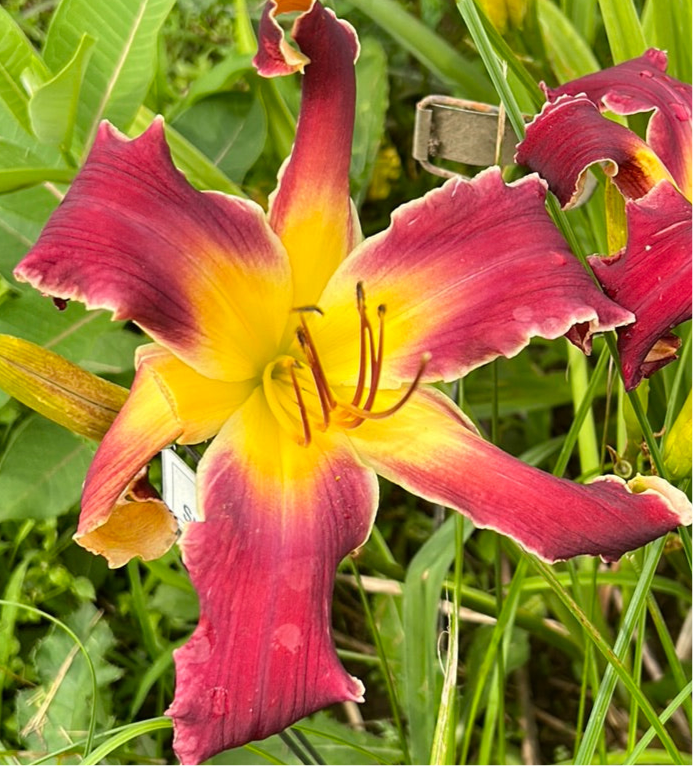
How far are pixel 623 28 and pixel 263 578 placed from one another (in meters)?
0.66

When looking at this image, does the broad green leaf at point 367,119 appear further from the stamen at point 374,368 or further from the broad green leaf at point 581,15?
the stamen at point 374,368

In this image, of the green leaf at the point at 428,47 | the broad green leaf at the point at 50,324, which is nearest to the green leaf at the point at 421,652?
the broad green leaf at the point at 50,324

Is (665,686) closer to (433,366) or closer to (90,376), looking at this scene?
(433,366)

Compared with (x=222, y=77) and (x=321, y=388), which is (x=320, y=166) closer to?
(x=321, y=388)

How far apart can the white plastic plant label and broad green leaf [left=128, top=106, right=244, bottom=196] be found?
30cm

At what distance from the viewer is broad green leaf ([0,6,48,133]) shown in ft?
2.66

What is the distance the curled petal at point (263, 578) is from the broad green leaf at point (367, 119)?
505 mm

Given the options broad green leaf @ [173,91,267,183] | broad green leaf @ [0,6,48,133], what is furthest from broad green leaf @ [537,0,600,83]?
broad green leaf @ [0,6,48,133]

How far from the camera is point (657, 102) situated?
2.44 ft

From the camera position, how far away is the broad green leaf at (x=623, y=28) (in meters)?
0.91

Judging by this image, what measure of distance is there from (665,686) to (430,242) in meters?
0.66

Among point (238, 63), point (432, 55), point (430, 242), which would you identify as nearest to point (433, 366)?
point (430, 242)

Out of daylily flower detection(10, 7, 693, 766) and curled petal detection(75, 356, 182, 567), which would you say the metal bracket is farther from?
curled petal detection(75, 356, 182, 567)

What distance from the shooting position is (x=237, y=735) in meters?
0.53
